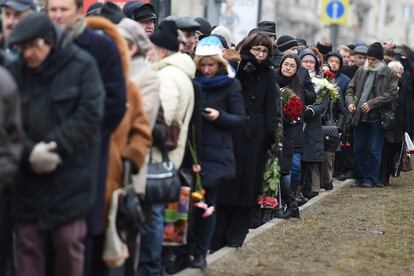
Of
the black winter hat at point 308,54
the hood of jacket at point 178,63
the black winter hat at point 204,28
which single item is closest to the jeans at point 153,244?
the hood of jacket at point 178,63

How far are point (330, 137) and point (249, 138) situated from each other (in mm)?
4665

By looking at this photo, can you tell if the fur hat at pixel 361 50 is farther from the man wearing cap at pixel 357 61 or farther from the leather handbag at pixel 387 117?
the leather handbag at pixel 387 117

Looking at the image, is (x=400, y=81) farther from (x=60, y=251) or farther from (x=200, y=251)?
(x=60, y=251)

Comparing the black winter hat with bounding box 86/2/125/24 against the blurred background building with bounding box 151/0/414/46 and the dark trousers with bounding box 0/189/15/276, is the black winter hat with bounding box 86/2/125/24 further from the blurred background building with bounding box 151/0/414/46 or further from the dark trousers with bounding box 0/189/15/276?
the blurred background building with bounding box 151/0/414/46

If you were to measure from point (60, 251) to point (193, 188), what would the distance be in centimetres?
233

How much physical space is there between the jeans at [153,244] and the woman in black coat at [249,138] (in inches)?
75.6

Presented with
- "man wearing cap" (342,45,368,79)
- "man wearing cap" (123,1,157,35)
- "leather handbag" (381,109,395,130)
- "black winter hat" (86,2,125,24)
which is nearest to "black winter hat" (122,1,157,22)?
"man wearing cap" (123,1,157,35)

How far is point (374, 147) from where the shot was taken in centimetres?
1530

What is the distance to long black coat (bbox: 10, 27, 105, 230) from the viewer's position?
5.94 meters

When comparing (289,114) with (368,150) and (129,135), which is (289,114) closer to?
(368,150)

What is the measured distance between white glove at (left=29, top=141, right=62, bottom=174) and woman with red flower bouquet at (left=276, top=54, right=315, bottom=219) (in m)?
5.77

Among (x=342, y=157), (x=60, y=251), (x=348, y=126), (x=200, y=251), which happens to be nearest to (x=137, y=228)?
(x=60, y=251)

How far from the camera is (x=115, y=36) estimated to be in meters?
6.58

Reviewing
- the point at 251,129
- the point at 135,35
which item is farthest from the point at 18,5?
the point at 251,129
